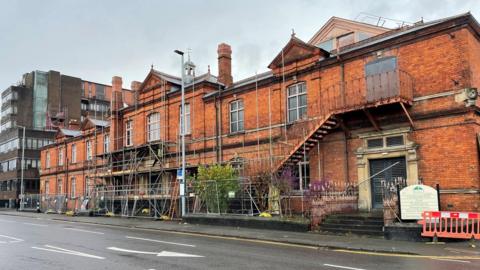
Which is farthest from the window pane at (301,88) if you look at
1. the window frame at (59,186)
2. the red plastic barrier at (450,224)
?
the window frame at (59,186)

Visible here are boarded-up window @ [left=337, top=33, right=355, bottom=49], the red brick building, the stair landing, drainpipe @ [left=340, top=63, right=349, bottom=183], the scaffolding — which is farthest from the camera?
boarded-up window @ [left=337, top=33, right=355, bottom=49]

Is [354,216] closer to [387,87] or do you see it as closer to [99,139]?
[387,87]

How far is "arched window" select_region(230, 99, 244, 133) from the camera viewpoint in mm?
27062

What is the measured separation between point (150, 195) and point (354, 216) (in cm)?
1678

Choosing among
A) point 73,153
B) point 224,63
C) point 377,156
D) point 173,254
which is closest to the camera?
point 173,254

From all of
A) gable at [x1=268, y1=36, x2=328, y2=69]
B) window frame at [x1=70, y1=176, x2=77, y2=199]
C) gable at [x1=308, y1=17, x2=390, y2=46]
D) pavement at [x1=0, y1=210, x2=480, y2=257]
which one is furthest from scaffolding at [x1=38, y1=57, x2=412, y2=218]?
gable at [x1=308, y1=17, x2=390, y2=46]

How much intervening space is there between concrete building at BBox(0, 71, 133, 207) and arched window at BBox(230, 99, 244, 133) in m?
44.6

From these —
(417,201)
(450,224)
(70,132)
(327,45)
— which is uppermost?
(327,45)

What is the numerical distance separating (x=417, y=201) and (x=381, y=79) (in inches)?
252

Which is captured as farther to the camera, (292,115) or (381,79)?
(292,115)

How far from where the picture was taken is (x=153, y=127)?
33656mm

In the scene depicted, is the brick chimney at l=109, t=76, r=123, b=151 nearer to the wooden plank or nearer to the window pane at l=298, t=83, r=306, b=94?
the window pane at l=298, t=83, r=306, b=94

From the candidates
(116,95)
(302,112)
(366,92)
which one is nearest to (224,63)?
(302,112)

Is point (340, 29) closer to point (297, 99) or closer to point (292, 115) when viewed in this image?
point (297, 99)
